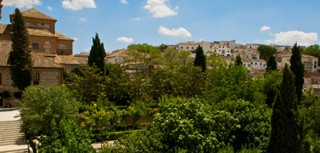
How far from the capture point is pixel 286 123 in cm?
1324

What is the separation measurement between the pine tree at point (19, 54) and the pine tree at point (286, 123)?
24223 millimetres

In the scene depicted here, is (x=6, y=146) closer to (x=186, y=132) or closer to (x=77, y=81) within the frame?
(x=77, y=81)

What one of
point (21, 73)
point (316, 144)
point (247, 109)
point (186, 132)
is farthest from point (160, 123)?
point (21, 73)

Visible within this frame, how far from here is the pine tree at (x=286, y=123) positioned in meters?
13.1

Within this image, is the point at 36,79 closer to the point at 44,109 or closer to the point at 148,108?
the point at 148,108

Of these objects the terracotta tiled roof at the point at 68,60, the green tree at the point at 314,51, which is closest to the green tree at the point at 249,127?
the terracotta tiled roof at the point at 68,60

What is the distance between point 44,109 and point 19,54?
40.9 ft

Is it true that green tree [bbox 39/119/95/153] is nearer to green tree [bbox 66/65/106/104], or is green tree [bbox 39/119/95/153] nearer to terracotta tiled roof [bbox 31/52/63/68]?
green tree [bbox 66/65/106/104]

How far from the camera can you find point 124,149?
12.0m

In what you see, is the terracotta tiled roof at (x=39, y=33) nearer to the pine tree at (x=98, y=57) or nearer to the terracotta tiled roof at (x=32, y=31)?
the terracotta tiled roof at (x=32, y=31)

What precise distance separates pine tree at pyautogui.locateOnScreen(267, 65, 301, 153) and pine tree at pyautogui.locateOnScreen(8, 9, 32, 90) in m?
24.2

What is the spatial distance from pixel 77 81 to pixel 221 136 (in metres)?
17.5

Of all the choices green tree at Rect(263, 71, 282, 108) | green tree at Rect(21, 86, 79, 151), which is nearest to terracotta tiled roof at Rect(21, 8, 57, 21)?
green tree at Rect(21, 86, 79, 151)

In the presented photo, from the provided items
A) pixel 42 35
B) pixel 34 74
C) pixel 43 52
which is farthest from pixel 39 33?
pixel 34 74
